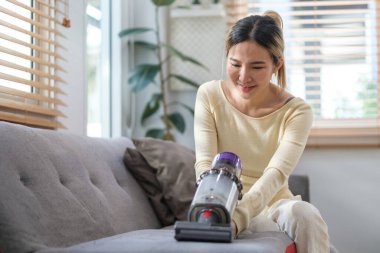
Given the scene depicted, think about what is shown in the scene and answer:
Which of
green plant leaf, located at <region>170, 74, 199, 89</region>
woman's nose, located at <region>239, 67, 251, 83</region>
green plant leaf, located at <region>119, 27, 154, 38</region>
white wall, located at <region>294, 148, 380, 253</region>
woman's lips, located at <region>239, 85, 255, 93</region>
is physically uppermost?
green plant leaf, located at <region>119, 27, 154, 38</region>

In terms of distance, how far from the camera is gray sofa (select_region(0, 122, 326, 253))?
1.57 m

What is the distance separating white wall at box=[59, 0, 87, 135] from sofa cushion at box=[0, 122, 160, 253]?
473 millimetres

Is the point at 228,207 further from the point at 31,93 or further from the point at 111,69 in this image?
the point at 111,69

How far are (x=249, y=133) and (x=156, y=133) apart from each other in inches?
59.8

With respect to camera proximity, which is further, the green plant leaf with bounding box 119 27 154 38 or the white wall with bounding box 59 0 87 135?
the green plant leaf with bounding box 119 27 154 38

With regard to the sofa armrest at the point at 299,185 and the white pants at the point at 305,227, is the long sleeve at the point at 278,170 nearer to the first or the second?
the white pants at the point at 305,227

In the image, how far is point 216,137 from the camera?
2176 millimetres

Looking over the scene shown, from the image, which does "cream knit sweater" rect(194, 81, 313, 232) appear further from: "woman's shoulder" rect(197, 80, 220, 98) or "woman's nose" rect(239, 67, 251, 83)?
"woman's nose" rect(239, 67, 251, 83)

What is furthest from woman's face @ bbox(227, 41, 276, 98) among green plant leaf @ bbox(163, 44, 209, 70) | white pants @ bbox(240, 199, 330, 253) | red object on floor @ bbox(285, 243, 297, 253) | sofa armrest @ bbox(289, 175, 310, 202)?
green plant leaf @ bbox(163, 44, 209, 70)

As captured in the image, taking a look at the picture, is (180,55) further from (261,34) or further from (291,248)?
(291,248)

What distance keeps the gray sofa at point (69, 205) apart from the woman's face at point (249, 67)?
454 mm

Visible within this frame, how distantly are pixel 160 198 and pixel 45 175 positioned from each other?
828 mm

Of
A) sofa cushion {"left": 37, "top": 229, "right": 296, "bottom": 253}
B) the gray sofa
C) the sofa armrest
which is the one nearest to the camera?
sofa cushion {"left": 37, "top": 229, "right": 296, "bottom": 253}

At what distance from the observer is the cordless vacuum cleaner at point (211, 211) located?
1466 mm
